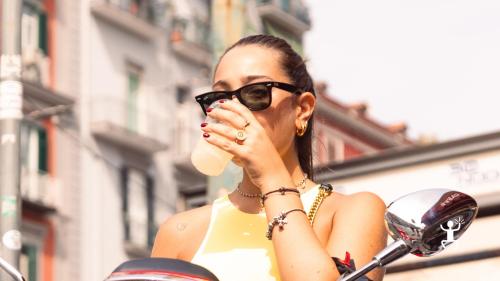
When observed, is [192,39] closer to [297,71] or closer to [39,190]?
[39,190]

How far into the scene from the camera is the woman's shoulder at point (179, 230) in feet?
13.6

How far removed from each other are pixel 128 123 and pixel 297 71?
35.7 metres

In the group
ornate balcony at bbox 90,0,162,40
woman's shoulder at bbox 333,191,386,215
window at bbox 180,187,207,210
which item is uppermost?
ornate balcony at bbox 90,0,162,40

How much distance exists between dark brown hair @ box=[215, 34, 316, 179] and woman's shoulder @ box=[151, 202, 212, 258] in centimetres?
31

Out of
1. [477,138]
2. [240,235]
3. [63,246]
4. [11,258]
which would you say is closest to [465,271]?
[477,138]

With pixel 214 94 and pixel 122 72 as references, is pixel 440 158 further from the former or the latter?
pixel 122 72

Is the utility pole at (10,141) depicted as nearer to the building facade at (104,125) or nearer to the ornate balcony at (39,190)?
the building facade at (104,125)

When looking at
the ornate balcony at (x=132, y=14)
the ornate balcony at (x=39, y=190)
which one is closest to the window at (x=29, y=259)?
the ornate balcony at (x=39, y=190)

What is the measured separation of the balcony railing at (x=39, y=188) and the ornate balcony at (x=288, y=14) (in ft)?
32.3

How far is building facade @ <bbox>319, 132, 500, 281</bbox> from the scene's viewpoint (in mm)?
9219

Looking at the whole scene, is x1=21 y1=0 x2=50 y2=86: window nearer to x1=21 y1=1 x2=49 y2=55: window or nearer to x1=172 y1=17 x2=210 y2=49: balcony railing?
x1=21 y1=1 x2=49 y2=55: window

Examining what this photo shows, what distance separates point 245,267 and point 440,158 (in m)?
7.28

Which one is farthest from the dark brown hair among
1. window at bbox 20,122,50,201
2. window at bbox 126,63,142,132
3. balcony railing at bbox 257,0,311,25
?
balcony railing at bbox 257,0,311,25

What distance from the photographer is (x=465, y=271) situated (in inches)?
363
